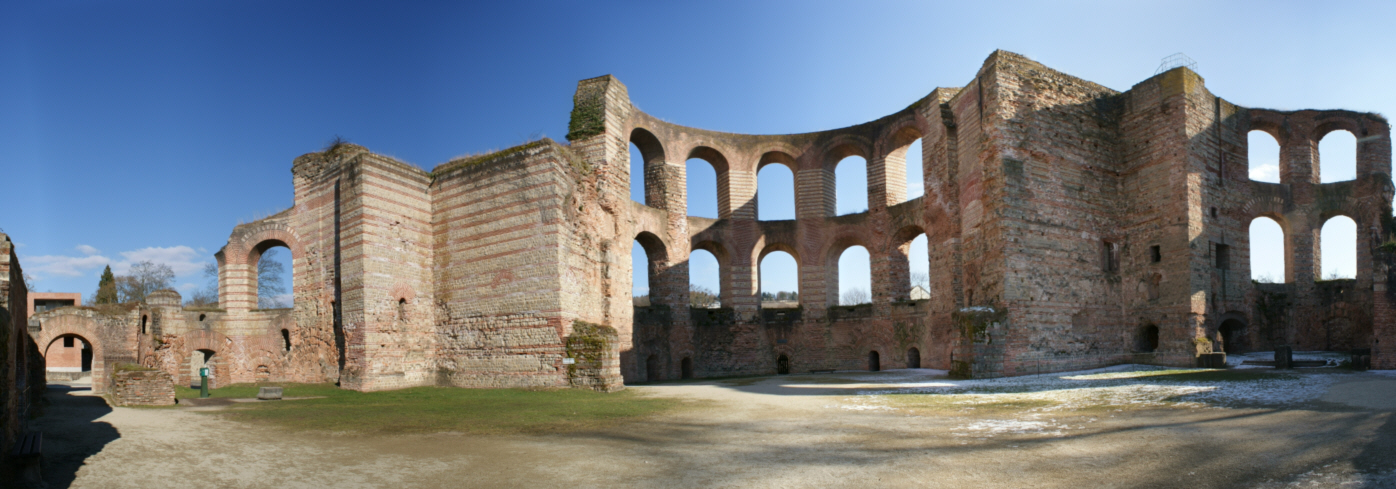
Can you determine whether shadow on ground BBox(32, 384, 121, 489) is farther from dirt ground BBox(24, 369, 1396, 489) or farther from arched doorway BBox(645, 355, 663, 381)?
arched doorway BBox(645, 355, 663, 381)

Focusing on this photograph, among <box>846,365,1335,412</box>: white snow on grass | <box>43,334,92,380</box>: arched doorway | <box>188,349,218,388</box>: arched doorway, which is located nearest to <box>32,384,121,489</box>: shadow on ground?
<box>188,349,218,388</box>: arched doorway

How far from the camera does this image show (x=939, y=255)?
20.8 metres

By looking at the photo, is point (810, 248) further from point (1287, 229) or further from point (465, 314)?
point (1287, 229)

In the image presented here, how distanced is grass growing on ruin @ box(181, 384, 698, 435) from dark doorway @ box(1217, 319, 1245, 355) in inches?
610

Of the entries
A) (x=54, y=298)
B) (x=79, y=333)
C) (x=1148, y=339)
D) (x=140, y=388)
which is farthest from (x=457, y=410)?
(x=54, y=298)

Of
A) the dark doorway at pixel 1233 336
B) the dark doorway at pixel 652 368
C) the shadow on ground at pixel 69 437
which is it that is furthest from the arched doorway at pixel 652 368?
the dark doorway at pixel 1233 336

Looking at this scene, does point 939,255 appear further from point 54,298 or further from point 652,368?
point 54,298

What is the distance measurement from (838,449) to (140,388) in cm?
1204

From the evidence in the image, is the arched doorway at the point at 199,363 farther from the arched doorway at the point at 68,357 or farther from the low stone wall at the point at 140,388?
the arched doorway at the point at 68,357

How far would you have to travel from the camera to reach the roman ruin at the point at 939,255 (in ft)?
54.7

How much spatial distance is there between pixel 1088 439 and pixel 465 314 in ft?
45.0

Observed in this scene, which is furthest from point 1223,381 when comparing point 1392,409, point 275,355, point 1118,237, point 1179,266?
point 275,355

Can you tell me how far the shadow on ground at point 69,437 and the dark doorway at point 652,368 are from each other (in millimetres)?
12800

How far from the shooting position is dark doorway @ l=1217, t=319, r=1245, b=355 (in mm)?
19141
